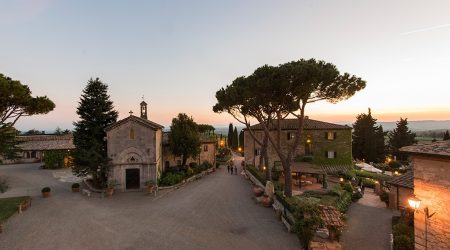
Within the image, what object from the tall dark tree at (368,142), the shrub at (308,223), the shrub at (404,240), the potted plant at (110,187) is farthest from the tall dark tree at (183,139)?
the tall dark tree at (368,142)

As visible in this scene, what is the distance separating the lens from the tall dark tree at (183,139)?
113ft

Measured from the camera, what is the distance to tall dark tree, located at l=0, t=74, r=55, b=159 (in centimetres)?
2403

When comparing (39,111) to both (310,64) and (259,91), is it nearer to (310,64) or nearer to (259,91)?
(259,91)

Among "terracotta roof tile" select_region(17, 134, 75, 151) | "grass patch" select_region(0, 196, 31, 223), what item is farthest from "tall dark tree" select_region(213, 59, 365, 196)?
"terracotta roof tile" select_region(17, 134, 75, 151)

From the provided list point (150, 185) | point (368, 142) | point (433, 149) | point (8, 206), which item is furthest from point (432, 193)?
point (368, 142)

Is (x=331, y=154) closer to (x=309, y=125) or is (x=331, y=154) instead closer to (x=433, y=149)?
(x=309, y=125)

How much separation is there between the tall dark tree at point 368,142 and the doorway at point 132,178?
40.6 metres

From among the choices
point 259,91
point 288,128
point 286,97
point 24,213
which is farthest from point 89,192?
point 288,128

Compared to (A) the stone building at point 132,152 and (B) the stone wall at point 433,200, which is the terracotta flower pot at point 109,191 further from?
(B) the stone wall at point 433,200

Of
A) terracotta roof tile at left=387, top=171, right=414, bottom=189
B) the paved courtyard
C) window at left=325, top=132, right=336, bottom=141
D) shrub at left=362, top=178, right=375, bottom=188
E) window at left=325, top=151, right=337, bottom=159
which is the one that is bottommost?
shrub at left=362, top=178, right=375, bottom=188

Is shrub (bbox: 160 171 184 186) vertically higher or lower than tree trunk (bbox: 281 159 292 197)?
lower

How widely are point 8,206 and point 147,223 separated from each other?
13.1 meters

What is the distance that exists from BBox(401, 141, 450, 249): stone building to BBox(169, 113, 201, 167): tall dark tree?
88.5ft

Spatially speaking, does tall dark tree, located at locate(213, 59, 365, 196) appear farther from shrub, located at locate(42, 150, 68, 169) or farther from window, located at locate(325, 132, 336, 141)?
shrub, located at locate(42, 150, 68, 169)
